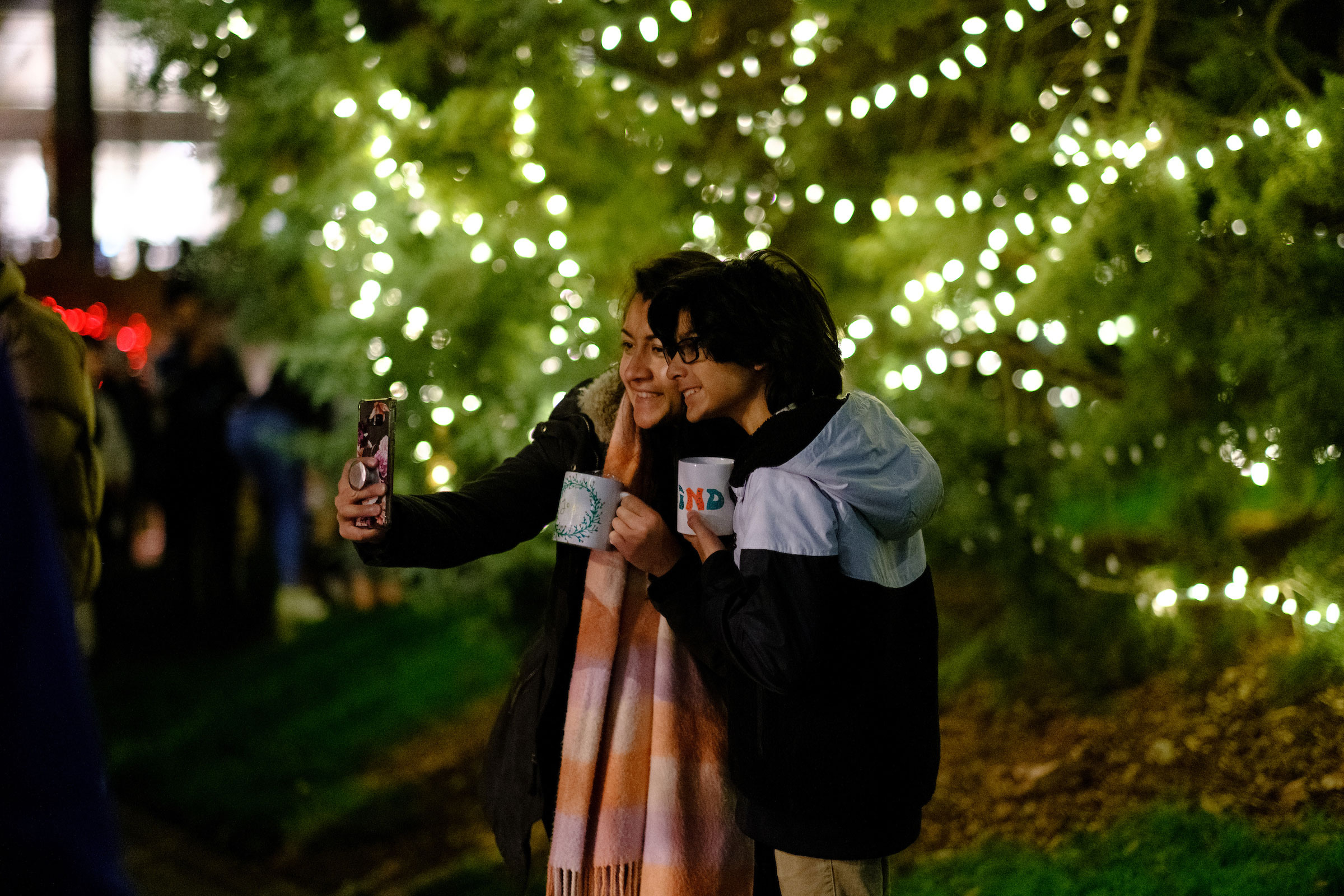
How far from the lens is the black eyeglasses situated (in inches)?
81.6

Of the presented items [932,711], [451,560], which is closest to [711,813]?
[932,711]

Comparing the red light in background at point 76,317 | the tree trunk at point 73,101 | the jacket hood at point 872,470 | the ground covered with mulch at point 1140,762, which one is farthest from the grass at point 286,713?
the tree trunk at point 73,101

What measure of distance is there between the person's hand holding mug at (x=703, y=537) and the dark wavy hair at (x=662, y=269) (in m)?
0.51

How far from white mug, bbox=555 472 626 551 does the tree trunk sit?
346 inches

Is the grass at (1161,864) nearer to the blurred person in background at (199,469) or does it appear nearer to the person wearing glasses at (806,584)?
the person wearing glasses at (806,584)

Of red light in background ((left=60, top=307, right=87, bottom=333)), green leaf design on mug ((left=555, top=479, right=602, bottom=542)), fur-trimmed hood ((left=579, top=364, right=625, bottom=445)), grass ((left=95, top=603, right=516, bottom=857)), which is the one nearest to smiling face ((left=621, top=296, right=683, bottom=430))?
fur-trimmed hood ((left=579, top=364, right=625, bottom=445))

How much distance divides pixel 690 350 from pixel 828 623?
613mm

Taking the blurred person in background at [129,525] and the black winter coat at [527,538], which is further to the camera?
the blurred person in background at [129,525]

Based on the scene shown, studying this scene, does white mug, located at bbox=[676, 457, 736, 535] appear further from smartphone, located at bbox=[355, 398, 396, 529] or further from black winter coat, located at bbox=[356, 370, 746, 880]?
smartphone, located at bbox=[355, 398, 396, 529]

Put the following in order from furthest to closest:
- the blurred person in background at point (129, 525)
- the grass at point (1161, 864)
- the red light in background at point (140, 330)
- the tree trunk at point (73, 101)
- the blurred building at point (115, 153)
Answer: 1. the red light in background at point (140, 330)
2. the tree trunk at point (73, 101)
3. the blurred person in background at point (129, 525)
4. the blurred building at point (115, 153)
5. the grass at point (1161, 864)

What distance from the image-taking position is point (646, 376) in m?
2.28

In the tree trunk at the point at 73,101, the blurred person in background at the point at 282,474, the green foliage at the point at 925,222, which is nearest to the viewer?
the green foliage at the point at 925,222

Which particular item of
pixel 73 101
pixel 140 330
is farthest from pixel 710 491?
pixel 140 330

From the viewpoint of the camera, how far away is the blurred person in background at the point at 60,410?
3027mm
